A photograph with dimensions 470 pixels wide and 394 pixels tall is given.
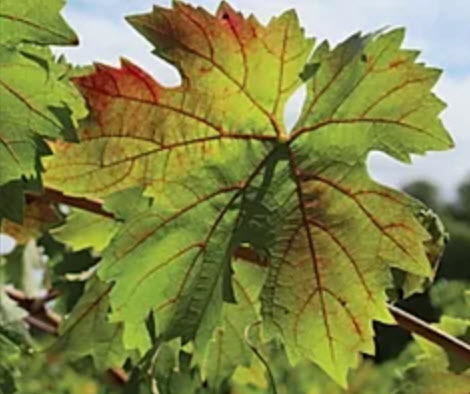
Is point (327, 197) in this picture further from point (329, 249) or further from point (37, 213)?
point (37, 213)

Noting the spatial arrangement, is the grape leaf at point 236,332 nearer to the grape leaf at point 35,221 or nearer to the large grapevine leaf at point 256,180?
the large grapevine leaf at point 256,180

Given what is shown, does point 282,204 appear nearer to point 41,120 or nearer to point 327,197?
point 327,197

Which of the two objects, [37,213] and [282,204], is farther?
[37,213]

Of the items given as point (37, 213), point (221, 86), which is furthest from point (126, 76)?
point (37, 213)


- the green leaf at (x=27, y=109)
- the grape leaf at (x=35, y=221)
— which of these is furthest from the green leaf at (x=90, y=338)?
the green leaf at (x=27, y=109)

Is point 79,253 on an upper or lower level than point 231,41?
lower
